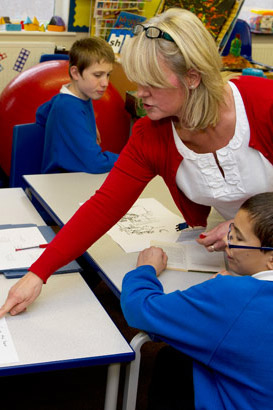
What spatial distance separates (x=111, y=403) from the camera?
1.45m

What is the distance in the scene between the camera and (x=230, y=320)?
1.16 m

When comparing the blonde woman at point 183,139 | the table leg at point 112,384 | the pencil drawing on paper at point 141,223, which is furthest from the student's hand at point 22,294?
the pencil drawing on paper at point 141,223

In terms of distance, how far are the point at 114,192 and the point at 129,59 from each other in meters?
0.36

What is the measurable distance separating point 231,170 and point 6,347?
2.40 feet

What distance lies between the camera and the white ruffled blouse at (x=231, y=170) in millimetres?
1582

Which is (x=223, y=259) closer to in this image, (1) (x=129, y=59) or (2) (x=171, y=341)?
(2) (x=171, y=341)

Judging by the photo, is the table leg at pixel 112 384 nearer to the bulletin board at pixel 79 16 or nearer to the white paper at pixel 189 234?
the white paper at pixel 189 234

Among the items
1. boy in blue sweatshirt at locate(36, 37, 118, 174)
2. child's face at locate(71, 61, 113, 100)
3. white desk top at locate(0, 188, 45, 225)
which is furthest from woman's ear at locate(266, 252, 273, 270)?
child's face at locate(71, 61, 113, 100)

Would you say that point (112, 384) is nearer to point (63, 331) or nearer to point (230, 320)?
point (63, 331)

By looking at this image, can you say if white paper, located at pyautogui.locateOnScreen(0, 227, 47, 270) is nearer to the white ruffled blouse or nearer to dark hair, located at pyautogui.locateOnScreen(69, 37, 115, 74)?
the white ruffled blouse

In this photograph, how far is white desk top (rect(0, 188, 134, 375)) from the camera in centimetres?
129

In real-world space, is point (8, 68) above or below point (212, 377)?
below

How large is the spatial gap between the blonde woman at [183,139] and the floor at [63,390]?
29.6 inches

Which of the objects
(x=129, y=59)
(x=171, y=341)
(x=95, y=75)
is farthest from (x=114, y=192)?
(x=95, y=75)
